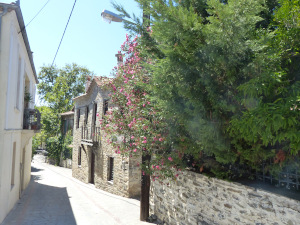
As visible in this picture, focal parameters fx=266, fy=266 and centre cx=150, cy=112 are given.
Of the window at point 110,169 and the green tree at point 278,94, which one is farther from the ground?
the green tree at point 278,94

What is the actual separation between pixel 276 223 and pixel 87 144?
13810mm

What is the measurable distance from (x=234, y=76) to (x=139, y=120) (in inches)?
122

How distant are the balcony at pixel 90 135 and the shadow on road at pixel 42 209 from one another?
3406 millimetres

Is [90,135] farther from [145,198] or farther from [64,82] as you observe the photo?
[64,82]

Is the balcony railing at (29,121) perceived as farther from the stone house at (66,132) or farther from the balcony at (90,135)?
the stone house at (66,132)

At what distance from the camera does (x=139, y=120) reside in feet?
20.8

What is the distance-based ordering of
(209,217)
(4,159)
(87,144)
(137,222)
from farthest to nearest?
1. (87,144)
2. (137,222)
3. (4,159)
4. (209,217)

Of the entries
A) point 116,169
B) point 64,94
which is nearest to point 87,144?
point 116,169

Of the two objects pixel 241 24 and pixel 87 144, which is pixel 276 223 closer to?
pixel 241 24

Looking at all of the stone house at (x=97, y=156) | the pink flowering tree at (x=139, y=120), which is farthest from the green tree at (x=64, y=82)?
the pink flowering tree at (x=139, y=120)

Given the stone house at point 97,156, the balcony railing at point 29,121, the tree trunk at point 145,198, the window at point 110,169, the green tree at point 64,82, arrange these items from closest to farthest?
the tree trunk at point 145,198, the balcony railing at point 29,121, the stone house at point 97,156, the window at point 110,169, the green tree at point 64,82

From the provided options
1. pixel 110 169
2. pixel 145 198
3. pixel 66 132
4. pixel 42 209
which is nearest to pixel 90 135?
pixel 110 169

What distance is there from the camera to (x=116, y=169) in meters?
13.0

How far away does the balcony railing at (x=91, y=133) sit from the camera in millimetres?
15734
